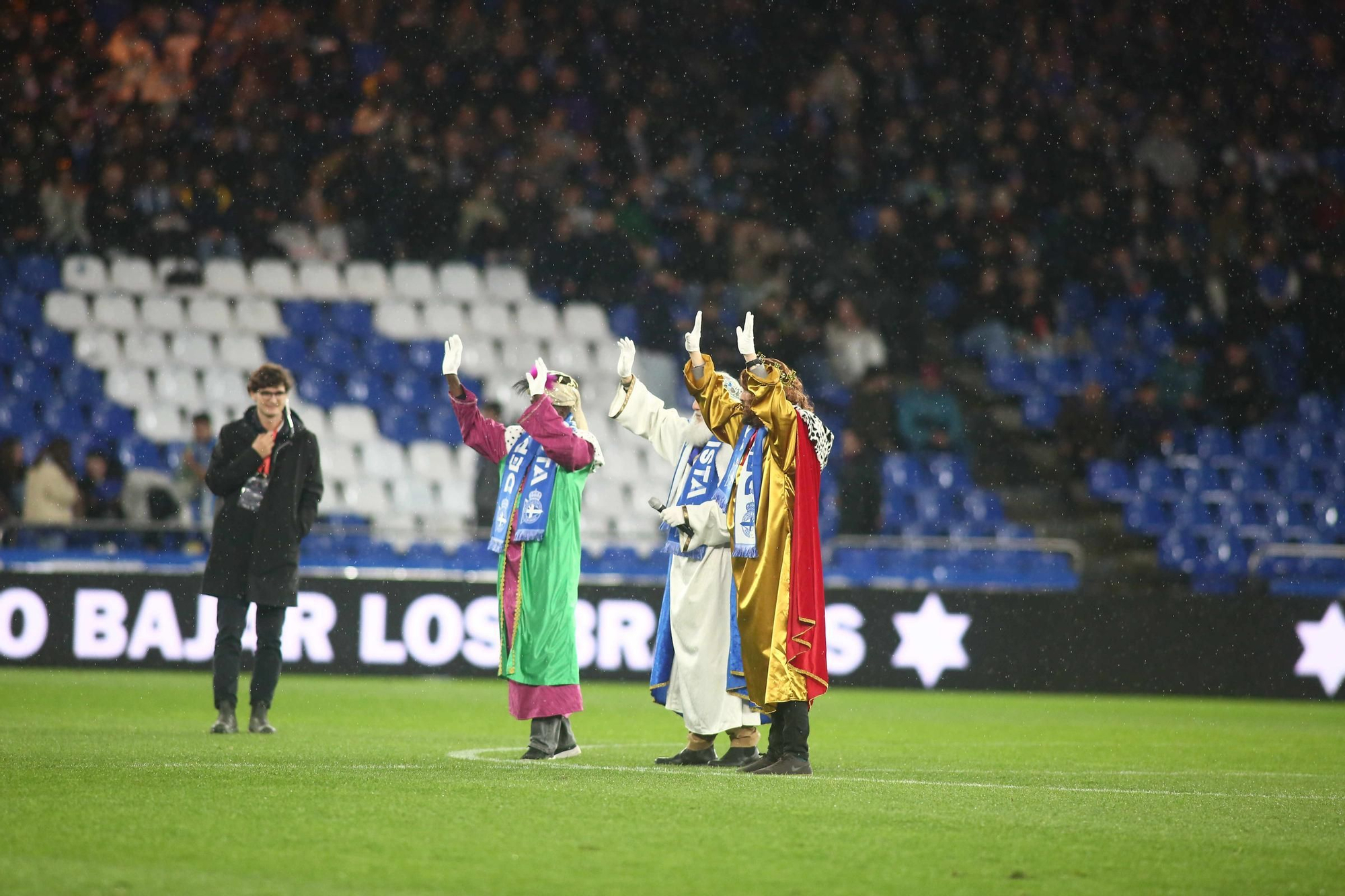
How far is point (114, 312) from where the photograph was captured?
19.0 metres

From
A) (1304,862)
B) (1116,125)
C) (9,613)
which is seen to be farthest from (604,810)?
(1116,125)

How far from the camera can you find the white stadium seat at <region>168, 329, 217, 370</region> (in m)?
18.8

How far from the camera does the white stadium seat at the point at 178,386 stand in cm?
1855

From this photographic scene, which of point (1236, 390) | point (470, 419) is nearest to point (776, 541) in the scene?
point (470, 419)

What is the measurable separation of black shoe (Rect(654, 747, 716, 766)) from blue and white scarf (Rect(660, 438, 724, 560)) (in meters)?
1.03

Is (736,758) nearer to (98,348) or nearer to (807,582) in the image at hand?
(807,582)

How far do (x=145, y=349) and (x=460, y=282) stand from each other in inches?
148

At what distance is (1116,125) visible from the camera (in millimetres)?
22406

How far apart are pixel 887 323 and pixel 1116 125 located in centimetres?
485

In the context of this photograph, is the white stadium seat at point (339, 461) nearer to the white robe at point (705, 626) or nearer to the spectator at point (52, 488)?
→ the spectator at point (52, 488)

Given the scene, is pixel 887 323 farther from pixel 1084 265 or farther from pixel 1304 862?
pixel 1304 862

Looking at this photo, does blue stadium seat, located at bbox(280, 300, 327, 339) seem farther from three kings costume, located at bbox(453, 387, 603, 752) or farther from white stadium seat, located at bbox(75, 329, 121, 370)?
three kings costume, located at bbox(453, 387, 603, 752)

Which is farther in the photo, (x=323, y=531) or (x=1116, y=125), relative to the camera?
(x=1116, y=125)

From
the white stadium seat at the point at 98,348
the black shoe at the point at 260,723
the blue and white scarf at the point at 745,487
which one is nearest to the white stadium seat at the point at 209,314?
the white stadium seat at the point at 98,348
